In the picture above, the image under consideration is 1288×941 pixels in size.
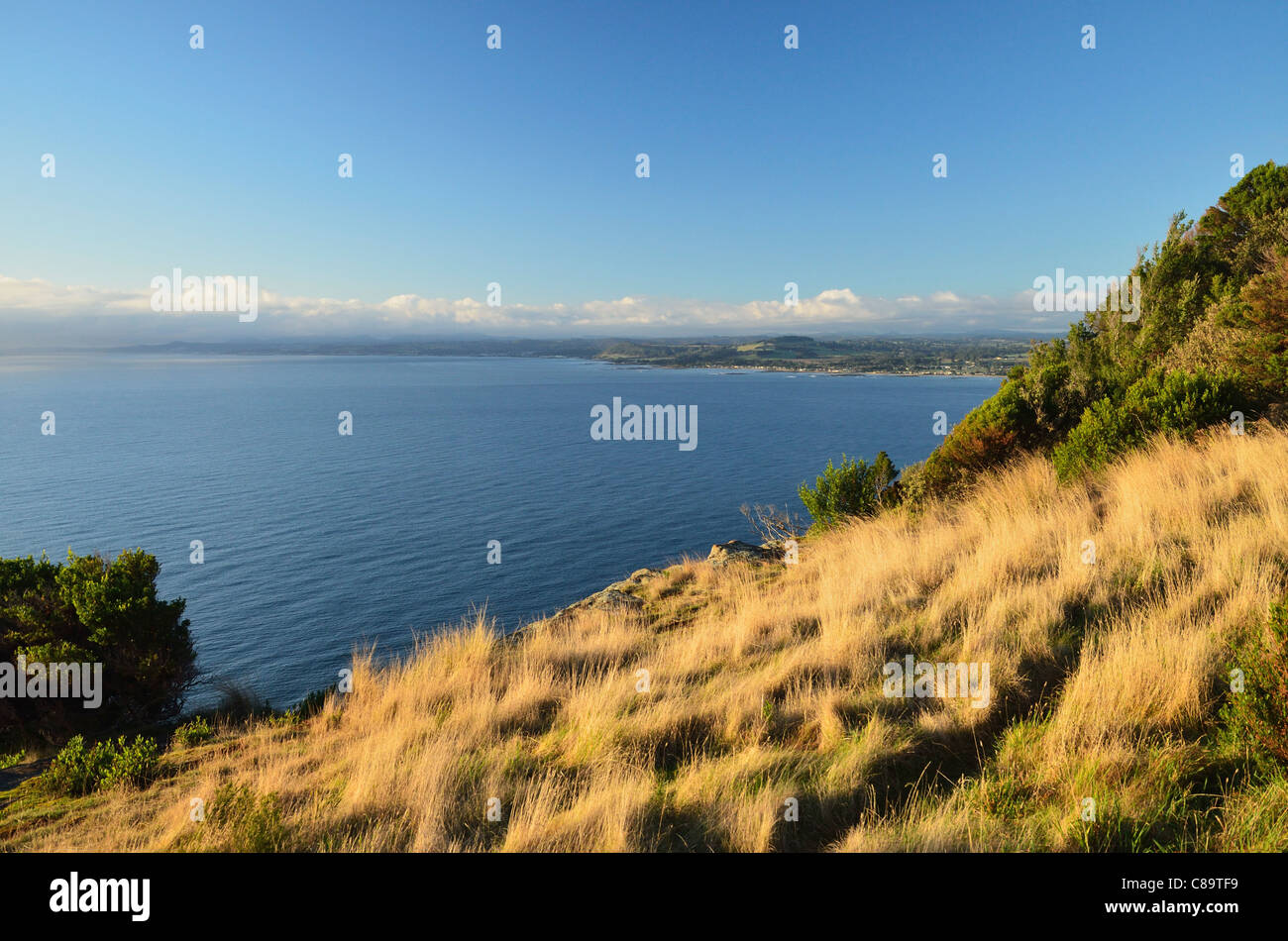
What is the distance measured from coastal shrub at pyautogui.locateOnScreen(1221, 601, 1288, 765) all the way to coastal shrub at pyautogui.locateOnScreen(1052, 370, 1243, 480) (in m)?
9.60

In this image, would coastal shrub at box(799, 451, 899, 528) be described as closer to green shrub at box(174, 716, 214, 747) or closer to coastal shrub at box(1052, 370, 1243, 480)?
coastal shrub at box(1052, 370, 1243, 480)

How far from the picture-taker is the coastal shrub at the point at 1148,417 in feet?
38.9

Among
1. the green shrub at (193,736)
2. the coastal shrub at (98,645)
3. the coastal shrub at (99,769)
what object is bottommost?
the coastal shrub at (98,645)

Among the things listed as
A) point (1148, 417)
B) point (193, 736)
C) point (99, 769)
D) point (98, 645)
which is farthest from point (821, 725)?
point (98, 645)

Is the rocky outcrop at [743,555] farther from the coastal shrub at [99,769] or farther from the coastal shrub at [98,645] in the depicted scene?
the coastal shrub at [98,645]

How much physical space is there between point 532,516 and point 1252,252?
137ft

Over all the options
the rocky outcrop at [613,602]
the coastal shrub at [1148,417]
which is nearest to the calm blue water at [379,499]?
the rocky outcrop at [613,602]

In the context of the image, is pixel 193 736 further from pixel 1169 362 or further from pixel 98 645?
pixel 1169 362

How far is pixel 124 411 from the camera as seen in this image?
10700 centimetres

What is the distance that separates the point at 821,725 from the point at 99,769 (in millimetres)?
8572

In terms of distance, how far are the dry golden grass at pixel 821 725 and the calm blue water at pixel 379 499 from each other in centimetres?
2225

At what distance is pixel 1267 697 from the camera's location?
3.55m
